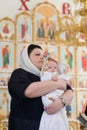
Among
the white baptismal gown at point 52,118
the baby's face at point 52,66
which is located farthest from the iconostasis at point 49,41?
the white baptismal gown at point 52,118

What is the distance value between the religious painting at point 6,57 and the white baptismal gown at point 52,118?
190 cm

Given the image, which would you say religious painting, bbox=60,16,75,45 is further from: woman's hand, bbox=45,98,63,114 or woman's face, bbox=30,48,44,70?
woman's hand, bbox=45,98,63,114

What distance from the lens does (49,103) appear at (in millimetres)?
1620

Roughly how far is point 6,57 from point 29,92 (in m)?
2.05

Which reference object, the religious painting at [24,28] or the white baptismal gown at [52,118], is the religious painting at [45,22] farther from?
the white baptismal gown at [52,118]

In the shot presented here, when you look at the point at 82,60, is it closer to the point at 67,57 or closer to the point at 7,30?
the point at 67,57

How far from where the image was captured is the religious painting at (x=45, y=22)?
370 cm

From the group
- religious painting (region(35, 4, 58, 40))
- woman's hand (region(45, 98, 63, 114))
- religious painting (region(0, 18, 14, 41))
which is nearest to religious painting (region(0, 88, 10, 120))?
religious painting (region(0, 18, 14, 41))

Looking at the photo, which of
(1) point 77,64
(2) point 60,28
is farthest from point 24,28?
(1) point 77,64

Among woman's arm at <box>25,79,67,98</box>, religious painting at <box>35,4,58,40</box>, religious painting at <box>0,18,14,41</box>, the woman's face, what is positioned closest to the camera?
woman's arm at <box>25,79,67,98</box>

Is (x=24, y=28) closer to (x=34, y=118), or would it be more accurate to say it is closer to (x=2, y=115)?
(x=2, y=115)

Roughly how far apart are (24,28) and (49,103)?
7.10 ft

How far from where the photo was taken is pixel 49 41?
3703 mm

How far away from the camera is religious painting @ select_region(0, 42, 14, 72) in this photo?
11.7ft
